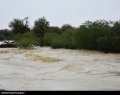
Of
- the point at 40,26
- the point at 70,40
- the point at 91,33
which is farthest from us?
the point at 40,26

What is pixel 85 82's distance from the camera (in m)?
9.48

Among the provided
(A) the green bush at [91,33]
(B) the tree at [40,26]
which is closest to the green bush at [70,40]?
(A) the green bush at [91,33]

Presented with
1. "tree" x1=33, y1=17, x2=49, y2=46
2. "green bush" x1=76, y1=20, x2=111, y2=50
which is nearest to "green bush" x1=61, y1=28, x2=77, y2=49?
"green bush" x1=76, y1=20, x2=111, y2=50

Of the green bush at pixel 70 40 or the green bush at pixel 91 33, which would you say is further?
the green bush at pixel 70 40

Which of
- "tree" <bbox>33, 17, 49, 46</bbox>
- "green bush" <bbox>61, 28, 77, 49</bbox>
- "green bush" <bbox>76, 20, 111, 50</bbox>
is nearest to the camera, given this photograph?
"green bush" <bbox>76, 20, 111, 50</bbox>

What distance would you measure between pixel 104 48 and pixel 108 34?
2.16 metres

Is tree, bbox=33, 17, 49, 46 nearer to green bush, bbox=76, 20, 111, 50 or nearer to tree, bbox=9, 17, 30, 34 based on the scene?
tree, bbox=9, 17, 30, 34

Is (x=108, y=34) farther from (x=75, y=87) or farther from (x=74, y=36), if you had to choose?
(x=75, y=87)

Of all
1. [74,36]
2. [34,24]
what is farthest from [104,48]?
[34,24]

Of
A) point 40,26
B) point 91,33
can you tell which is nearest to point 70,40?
point 91,33

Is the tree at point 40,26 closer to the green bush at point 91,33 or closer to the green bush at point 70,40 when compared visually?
the green bush at point 70,40

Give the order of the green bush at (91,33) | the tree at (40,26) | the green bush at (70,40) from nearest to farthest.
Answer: the green bush at (91,33), the green bush at (70,40), the tree at (40,26)

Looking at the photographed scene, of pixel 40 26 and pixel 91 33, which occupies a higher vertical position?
pixel 40 26

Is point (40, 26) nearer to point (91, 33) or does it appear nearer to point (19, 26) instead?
point (19, 26)
